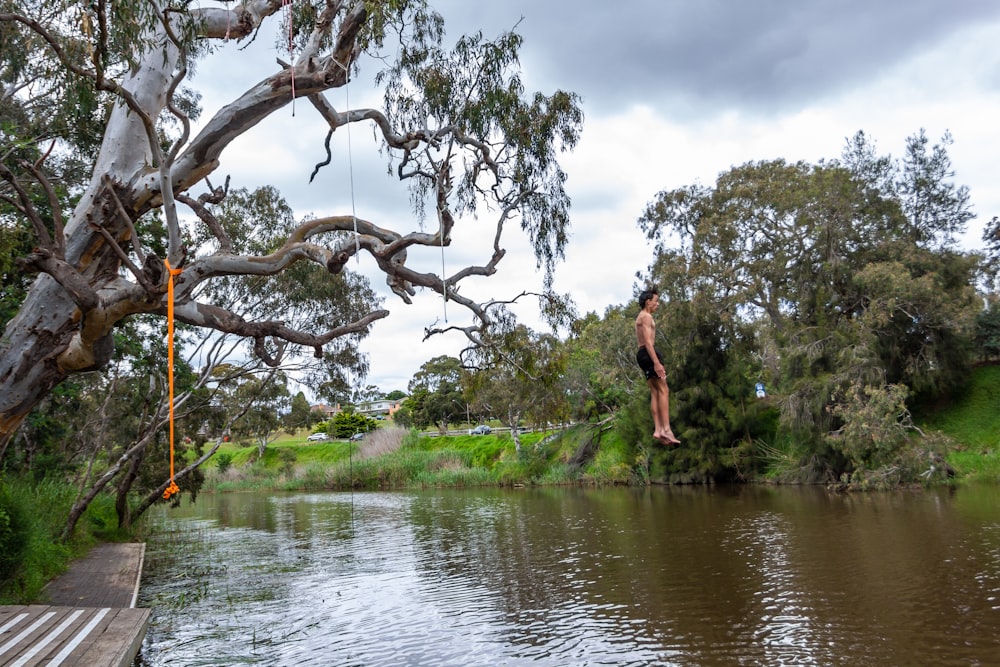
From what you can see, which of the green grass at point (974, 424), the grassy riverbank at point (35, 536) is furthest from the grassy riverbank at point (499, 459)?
the grassy riverbank at point (35, 536)

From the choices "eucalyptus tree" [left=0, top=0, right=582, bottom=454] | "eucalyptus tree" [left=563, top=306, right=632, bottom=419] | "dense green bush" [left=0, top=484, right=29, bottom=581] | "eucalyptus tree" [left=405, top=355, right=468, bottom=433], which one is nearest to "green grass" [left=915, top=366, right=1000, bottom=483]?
"eucalyptus tree" [left=563, top=306, right=632, bottom=419]

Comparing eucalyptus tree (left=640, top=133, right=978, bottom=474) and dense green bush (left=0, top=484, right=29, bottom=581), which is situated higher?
eucalyptus tree (left=640, top=133, right=978, bottom=474)

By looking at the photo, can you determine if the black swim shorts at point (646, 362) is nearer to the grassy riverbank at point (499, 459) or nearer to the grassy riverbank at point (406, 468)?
the grassy riverbank at point (406, 468)

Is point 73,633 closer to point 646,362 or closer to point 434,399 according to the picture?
point 646,362

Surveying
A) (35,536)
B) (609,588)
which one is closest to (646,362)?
(609,588)

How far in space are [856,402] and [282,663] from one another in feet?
53.7

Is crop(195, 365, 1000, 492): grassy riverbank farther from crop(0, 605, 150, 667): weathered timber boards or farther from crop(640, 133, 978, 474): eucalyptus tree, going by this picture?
crop(0, 605, 150, 667): weathered timber boards

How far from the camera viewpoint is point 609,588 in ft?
34.1

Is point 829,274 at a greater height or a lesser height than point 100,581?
greater

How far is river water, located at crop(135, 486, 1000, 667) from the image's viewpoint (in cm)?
769

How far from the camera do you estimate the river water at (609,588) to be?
303 inches

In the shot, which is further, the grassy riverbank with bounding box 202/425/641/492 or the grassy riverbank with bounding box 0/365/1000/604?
the grassy riverbank with bounding box 202/425/641/492

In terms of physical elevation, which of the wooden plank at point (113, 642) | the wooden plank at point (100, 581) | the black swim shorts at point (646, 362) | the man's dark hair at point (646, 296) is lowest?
the wooden plank at point (100, 581)

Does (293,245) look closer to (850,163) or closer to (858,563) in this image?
(858,563)
